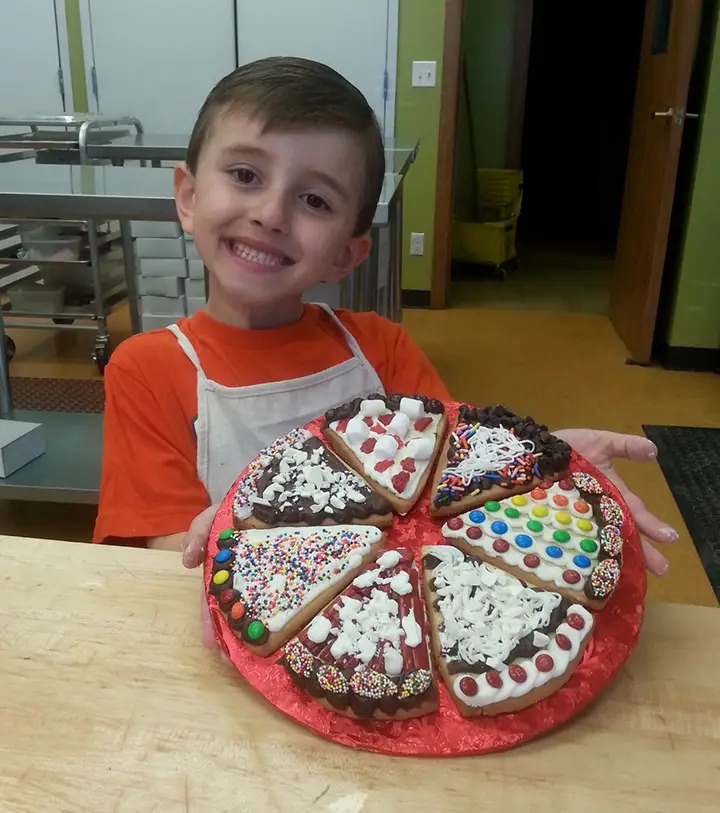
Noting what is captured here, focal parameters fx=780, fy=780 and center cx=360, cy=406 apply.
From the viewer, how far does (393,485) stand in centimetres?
66

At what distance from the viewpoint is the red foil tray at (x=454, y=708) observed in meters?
0.50

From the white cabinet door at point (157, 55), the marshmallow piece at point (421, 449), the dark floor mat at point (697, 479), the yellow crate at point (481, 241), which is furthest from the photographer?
the yellow crate at point (481, 241)

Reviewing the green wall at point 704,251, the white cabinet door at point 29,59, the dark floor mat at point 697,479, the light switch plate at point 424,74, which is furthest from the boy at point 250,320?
Result: the white cabinet door at point 29,59

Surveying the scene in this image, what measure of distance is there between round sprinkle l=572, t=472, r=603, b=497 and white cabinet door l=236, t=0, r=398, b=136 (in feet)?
11.3

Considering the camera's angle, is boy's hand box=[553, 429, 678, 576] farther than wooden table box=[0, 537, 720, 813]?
Yes

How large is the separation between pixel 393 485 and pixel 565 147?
7284 mm

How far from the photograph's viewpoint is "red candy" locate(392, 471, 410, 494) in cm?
65

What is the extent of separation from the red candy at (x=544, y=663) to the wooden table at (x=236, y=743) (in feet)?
0.15

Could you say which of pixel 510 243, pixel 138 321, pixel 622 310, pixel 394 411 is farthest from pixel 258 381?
pixel 510 243

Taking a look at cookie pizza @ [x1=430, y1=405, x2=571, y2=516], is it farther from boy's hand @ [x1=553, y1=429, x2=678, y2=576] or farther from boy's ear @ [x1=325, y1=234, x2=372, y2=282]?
boy's ear @ [x1=325, y1=234, x2=372, y2=282]

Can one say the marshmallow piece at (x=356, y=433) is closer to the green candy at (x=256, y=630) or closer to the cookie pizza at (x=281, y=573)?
the cookie pizza at (x=281, y=573)

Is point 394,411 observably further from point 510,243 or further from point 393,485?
point 510,243

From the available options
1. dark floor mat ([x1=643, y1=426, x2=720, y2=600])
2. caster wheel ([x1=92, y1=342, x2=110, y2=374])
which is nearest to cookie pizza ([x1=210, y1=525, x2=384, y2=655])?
dark floor mat ([x1=643, y1=426, x2=720, y2=600])

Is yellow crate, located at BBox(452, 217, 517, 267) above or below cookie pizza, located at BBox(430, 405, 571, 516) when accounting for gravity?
below
